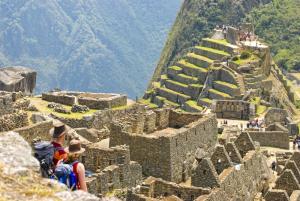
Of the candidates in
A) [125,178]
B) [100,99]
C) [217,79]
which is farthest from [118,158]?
[217,79]

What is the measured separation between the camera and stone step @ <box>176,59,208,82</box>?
296 ft

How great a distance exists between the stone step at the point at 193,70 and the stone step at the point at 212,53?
246 centimetres

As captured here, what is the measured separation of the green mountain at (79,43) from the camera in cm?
11038

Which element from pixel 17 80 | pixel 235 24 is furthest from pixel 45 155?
pixel 235 24

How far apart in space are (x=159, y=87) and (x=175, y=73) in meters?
2.65

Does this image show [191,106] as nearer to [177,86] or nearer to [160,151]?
[177,86]

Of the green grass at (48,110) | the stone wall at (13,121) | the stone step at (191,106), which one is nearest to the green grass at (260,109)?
the stone step at (191,106)

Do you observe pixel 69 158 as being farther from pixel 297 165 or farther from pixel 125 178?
pixel 297 165

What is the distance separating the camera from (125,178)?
2291 cm

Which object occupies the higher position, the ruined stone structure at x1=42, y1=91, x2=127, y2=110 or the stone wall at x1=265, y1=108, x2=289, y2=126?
the ruined stone structure at x1=42, y1=91, x2=127, y2=110

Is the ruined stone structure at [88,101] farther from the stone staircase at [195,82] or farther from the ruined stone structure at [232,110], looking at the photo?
the stone staircase at [195,82]

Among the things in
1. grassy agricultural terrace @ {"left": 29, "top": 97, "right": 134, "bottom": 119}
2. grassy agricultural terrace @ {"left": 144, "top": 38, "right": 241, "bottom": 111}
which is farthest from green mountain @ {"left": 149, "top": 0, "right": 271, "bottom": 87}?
grassy agricultural terrace @ {"left": 29, "top": 97, "right": 134, "bottom": 119}

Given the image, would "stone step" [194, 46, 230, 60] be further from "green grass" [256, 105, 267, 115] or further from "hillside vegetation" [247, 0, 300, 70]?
"hillside vegetation" [247, 0, 300, 70]

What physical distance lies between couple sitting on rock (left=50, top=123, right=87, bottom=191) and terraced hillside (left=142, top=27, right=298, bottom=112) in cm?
6401
